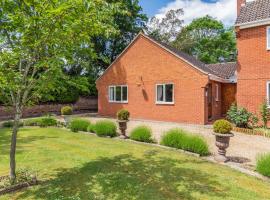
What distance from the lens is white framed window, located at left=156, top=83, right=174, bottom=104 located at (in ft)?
63.1

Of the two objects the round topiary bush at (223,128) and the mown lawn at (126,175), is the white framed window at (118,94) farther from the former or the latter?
the round topiary bush at (223,128)

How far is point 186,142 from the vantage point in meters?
9.86

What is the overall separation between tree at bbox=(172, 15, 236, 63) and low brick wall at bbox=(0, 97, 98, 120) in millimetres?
20800

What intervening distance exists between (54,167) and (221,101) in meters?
16.8

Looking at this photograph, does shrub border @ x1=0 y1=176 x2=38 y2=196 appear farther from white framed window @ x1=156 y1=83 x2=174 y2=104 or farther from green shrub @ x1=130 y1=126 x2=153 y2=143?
white framed window @ x1=156 y1=83 x2=174 y2=104

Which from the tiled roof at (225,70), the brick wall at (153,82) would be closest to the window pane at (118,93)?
the brick wall at (153,82)

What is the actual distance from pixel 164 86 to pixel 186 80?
6.77 feet

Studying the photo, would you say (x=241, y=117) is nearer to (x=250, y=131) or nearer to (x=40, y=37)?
(x=250, y=131)

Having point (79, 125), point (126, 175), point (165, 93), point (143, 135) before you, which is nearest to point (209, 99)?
point (165, 93)

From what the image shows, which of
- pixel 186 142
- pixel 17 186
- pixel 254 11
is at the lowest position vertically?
pixel 17 186

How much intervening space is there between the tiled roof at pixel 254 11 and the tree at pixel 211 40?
26.9 m

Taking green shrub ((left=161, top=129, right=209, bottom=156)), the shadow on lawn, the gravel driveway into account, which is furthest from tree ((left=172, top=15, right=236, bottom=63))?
the shadow on lawn

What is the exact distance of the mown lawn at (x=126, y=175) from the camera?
5809 millimetres

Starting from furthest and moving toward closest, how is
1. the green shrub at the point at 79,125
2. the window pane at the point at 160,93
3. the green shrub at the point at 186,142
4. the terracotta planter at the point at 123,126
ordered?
the window pane at the point at 160,93 < the green shrub at the point at 79,125 < the terracotta planter at the point at 123,126 < the green shrub at the point at 186,142
